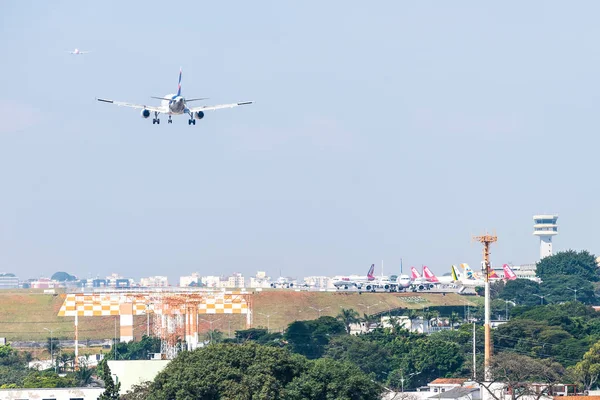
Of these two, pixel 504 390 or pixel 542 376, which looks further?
pixel 542 376

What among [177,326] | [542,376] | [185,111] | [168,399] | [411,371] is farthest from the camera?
[411,371]

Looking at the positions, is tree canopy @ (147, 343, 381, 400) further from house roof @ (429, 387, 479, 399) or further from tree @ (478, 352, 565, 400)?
tree @ (478, 352, 565, 400)

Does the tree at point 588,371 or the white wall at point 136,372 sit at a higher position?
the white wall at point 136,372

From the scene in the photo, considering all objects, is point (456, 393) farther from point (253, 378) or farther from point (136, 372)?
point (253, 378)

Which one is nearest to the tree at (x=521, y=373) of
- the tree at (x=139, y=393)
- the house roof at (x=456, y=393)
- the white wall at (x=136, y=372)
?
the house roof at (x=456, y=393)

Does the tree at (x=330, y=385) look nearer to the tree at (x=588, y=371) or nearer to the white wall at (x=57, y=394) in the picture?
the white wall at (x=57, y=394)

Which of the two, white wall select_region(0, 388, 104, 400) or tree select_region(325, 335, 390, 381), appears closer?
white wall select_region(0, 388, 104, 400)

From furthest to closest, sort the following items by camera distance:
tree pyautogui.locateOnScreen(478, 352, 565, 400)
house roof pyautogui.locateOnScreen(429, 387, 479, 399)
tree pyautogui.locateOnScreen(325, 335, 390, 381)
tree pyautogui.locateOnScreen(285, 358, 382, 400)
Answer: tree pyautogui.locateOnScreen(325, 335, 390, 381), tree pyautogui.locateOnScreen(478, 352, 565, 400), house roof pyautogui.locateOnScreen(429, 387, 479, 399), tree pyautogui.locateOnScreen(285, 358, 382, 400)

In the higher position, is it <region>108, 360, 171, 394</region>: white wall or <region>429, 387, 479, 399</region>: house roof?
<region>108, 360, 171, 394</region>: white wall

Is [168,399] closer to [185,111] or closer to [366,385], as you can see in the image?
[366,385]

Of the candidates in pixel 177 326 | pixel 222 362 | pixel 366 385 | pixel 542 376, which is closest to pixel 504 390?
pixel 542 376

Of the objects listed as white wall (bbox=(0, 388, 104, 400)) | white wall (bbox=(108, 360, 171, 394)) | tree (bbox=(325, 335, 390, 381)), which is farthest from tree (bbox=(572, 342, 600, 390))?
white wall (bbox=(0, 388, 104, 400))
